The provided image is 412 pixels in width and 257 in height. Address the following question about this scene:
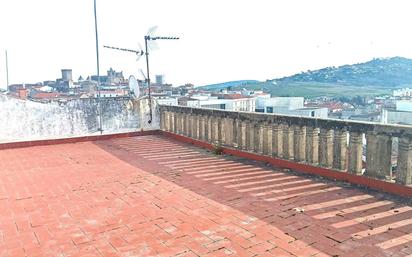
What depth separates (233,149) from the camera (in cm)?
734

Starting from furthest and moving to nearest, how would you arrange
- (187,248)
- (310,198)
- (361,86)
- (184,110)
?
(361,86) → (184,110) → (310,198) → (187,248)

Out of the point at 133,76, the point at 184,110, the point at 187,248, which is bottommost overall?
the point at 187,248

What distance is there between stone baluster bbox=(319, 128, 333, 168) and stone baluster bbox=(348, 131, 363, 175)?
1.24 feet

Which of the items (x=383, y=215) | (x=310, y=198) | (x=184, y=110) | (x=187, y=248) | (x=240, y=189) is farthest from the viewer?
(x=184, y=110)

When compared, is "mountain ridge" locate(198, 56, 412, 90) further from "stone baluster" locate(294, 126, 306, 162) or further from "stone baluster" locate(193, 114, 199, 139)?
"stone baluster" locate(294, 126, 306, 162)

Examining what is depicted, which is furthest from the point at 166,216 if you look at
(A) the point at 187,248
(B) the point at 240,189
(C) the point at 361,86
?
(C) the point at 361,86

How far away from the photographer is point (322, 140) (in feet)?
17.6

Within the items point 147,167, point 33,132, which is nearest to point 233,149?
point 147,167

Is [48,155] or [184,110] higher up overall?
[184,110]

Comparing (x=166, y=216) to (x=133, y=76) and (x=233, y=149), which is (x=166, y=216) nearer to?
(x=233, y=149)

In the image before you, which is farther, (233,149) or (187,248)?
(233,149)

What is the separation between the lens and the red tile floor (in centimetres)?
314

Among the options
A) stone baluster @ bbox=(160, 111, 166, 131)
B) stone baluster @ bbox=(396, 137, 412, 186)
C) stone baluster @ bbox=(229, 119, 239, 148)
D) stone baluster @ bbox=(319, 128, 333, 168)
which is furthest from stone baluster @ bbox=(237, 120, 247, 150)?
stone baluster @ bbox=(160, 111, 166, 131)

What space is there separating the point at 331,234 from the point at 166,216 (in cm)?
179
